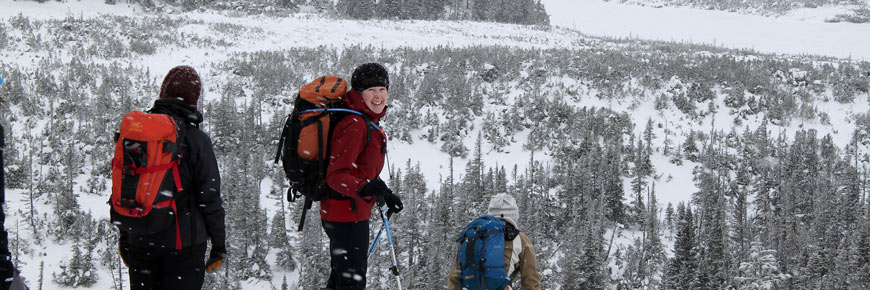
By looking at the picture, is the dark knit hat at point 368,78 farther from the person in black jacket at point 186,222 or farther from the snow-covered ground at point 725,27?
the snow-covered ground at point 725,27

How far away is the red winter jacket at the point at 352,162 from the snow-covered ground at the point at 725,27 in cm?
5045

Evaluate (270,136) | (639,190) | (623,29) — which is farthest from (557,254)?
(623,29)

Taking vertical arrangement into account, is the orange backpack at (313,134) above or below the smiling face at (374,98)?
below

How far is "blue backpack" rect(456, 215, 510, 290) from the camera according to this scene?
4656 millimetres

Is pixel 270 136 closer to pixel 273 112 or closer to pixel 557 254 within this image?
pixel 273 112

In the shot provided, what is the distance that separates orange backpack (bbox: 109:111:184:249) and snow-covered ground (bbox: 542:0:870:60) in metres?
51.8

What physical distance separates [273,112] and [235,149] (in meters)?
2.95

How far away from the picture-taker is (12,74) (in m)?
20.3

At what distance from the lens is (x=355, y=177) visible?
148 inches

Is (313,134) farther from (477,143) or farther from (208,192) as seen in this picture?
(477,143)

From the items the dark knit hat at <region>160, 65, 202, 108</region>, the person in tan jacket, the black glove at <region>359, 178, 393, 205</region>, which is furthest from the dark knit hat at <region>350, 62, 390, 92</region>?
the person in tan jacket

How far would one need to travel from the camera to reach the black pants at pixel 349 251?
401cm

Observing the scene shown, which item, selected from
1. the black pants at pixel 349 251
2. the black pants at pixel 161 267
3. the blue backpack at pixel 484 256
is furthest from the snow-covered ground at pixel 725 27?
the black pants at pixel 161 267

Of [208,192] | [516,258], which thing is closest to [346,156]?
[208,192]
